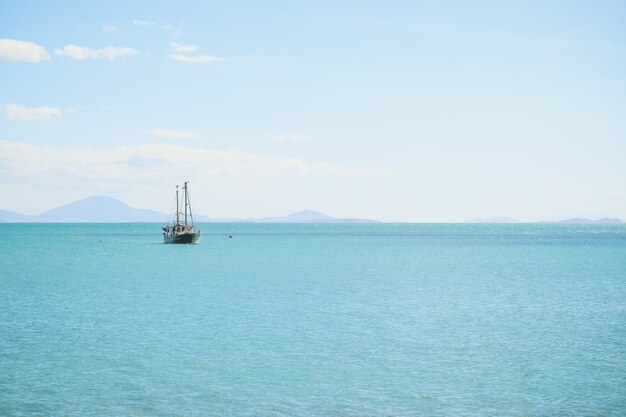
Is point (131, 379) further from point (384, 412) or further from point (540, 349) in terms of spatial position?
point (540, 349)

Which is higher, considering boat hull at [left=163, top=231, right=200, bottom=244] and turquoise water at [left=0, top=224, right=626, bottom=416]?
boat hull at [left=163, top=231, right=200, bottom=244]

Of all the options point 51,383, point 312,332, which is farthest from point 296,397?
point 312,332

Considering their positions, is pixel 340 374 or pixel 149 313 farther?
pixel 149 313

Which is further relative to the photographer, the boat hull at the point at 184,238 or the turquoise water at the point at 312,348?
the boat hull at the point at 184,238

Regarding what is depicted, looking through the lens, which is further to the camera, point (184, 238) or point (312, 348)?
point (184, 238)

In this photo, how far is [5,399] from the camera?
1934 cm

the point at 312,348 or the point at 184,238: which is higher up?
the point at 184,238

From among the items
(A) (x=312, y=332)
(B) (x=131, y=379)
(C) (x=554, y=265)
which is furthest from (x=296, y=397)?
(C) (x=554, y=265)

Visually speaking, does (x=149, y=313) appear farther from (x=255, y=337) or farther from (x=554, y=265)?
(x=554, y=265)

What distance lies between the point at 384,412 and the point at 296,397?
2.99 metres

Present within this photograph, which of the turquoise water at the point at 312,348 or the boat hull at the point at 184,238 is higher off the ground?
the boat hull at the point at 184,238

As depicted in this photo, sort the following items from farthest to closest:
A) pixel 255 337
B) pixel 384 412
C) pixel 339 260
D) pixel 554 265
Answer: pixel 339 260
pixel 554 265
pixel 255 337
pixel 384 412

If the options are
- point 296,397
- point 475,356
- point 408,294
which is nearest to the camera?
point 296,397

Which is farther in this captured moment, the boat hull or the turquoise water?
the boat hull
